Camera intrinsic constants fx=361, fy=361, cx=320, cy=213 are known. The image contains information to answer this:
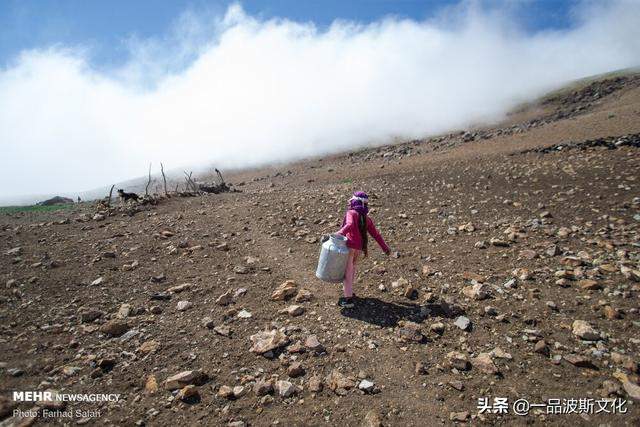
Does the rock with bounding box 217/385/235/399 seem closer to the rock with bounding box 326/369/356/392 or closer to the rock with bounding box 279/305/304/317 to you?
the rock with bounding box 326/369/356/392

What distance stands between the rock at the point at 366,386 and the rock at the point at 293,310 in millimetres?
1830

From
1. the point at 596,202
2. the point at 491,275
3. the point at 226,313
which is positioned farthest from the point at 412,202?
the point at 226,313

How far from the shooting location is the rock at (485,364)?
13.6 ft

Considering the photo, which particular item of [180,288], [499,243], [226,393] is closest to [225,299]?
[180,288]

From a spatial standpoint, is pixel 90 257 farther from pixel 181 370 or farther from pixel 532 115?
pixel 532 115

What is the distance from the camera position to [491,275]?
20.6ft

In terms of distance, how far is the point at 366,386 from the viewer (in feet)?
13.4

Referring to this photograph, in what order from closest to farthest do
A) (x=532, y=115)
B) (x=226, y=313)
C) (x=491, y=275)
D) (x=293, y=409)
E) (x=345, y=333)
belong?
(x=293, y=409) → (x=345, y=333) → (x=226, y=313) → (x=491, y=275) → (x=532, y=115)

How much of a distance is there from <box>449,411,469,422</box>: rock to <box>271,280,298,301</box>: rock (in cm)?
334

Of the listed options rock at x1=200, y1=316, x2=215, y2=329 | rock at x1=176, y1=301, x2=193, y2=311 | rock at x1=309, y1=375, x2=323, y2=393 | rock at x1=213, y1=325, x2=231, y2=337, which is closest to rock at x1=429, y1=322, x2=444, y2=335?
rock at x1=309, y1=375, x2=323, y2=393

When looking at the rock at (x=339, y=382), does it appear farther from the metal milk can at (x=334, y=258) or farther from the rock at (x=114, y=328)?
the rock at (x=114, y=328)

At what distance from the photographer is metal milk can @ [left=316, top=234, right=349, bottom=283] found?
5828 mm

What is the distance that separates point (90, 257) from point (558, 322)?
9699 millimetres

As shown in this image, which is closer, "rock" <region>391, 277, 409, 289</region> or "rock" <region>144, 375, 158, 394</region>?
"rock" <region>144, 375, 158, 394</region>
